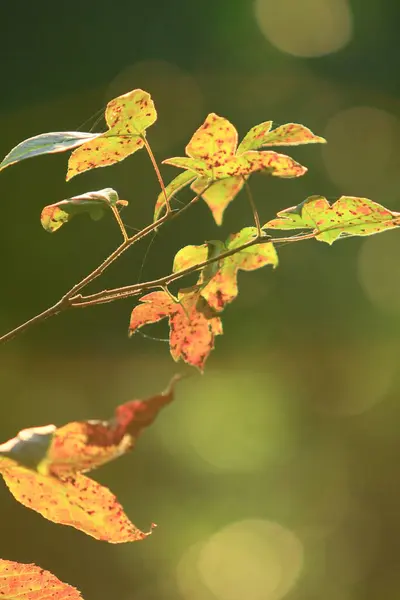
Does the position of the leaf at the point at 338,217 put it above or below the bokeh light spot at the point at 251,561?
above

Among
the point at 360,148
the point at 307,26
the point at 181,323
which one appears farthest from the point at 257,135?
the point at 307,26

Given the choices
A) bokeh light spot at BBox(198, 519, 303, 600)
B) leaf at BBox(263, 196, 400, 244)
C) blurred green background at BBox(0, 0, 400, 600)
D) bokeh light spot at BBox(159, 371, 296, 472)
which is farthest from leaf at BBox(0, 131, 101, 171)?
bokeh light spot at BBox(198, 519, 303, 600)

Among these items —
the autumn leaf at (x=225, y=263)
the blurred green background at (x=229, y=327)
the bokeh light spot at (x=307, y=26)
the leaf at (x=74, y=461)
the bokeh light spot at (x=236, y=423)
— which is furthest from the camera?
the bokeh light spot at (x=307, y=26)

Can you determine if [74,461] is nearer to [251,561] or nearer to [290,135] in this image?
[290,135]

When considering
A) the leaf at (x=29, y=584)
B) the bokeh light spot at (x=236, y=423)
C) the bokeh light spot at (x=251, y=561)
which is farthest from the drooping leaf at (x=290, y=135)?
the bokeh light spot at (x=251, y=561)

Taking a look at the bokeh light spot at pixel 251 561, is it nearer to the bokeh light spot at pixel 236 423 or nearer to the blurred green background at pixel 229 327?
the blurred green background at pixel 229 327

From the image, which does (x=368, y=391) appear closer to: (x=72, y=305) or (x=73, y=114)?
(x=73, y=114)
